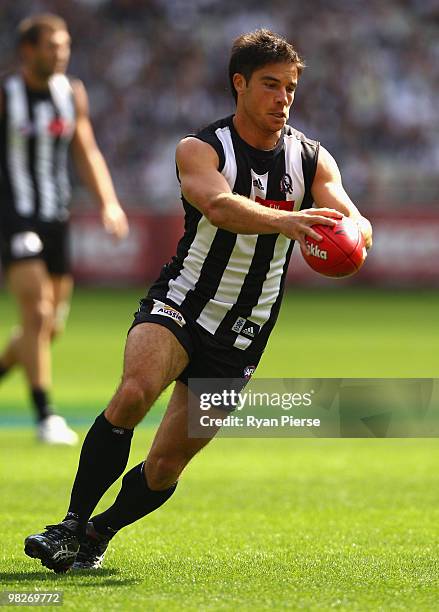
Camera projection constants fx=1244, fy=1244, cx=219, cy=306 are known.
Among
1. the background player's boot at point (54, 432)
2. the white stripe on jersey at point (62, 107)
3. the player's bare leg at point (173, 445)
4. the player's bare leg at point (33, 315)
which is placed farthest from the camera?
the white stripe on jersey at point (62, 107)

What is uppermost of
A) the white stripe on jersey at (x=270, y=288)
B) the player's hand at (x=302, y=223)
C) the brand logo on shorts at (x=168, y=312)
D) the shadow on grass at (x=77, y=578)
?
the player's hand at (x=302, y=223)

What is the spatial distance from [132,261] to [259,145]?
18.3 m

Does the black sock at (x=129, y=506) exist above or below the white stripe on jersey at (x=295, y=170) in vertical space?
below

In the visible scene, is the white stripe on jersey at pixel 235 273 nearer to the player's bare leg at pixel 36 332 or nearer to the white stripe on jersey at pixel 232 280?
the white stripe on jersey at pixel 232 280

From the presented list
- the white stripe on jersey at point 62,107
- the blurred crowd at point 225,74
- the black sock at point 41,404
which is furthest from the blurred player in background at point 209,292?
the blurred crowd at point 225,74

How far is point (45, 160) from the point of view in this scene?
9.26m

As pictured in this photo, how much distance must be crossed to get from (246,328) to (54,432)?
154 inches

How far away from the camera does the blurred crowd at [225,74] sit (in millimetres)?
23812

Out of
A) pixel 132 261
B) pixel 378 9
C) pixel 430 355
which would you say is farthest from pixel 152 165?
pixel 430 355

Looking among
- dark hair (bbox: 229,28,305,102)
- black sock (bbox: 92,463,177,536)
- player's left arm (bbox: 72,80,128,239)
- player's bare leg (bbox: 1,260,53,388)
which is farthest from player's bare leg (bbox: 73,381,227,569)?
player's left arm (bbox: 72,80,128,239)

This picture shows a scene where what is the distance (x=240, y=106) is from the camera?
195 inches

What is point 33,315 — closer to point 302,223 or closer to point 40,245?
point 40,245

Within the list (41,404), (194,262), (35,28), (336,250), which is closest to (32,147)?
(35,28)

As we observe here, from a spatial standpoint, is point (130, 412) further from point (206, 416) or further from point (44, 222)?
point (44, 222)
